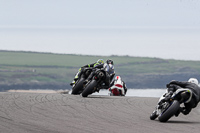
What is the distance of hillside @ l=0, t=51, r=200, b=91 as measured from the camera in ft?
506

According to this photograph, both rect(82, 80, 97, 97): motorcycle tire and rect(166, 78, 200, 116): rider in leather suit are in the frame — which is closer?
rect(166, 78, 200, 116): rider in leather suit

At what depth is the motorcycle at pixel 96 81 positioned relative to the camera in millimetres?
21781

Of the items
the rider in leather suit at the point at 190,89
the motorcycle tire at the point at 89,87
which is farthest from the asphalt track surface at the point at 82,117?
the motorcycle tire at the point at 89,87

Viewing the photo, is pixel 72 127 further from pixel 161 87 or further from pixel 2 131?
pixel 161 87

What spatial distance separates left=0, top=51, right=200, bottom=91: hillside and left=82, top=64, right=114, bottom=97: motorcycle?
122282 millimetres

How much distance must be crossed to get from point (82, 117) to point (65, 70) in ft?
529

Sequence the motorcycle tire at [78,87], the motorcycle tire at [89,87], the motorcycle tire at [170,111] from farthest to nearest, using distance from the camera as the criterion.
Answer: the motorcycle tire at [78,87] → the motorcycle tire at [89,87] → the motorcycle tire at [170,111]

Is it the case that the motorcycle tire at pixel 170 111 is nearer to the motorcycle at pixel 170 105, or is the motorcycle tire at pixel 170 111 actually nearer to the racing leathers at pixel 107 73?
the motorcycle at pixel 170 105

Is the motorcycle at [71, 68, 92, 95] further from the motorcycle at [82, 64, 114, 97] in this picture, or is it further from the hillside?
the hillside

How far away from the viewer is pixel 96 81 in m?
21.8

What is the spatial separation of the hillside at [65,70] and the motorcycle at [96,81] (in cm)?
12228

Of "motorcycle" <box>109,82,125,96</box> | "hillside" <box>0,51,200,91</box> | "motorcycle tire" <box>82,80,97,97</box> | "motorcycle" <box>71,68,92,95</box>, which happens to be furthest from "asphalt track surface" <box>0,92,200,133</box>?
"hillside" <box>0,51,200,91</box>

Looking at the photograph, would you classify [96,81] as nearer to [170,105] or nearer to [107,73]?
[107,73]

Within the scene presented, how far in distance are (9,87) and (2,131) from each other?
447 feet
